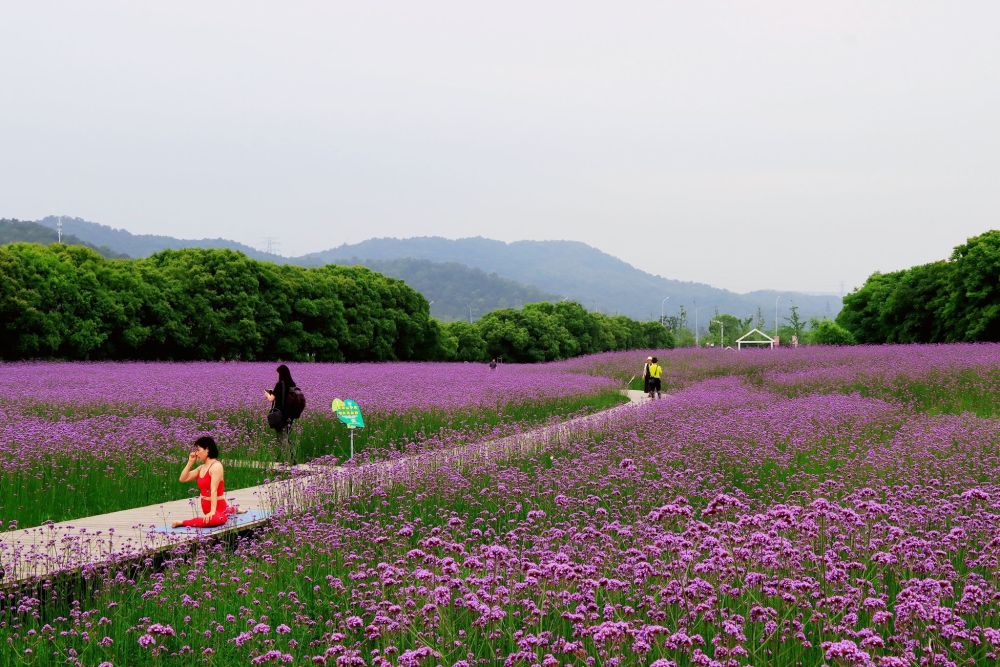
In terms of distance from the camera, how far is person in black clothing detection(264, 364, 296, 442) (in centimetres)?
1285

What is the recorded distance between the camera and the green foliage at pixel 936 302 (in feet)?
126

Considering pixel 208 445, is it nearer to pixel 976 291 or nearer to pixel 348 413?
pixel 348 413

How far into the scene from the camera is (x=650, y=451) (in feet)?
38.7

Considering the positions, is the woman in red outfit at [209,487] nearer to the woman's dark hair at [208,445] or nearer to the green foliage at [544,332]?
the woman's dark hair at [208,445]

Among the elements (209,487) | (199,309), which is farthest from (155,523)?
(199,309)

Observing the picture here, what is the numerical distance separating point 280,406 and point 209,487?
441cm

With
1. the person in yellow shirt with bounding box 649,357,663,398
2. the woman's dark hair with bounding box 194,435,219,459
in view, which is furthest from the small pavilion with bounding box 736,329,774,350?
the woman's dark hair with bounding box 194,435,219,459

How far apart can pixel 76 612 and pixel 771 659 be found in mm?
3939

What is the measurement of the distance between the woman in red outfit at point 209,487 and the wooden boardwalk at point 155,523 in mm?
149

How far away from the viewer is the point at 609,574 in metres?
5.54

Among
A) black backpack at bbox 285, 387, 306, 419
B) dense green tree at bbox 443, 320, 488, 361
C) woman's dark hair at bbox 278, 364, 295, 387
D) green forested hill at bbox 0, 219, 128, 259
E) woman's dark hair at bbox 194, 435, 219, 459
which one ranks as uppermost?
green forested hill at bbox 0, 219, 128, 259

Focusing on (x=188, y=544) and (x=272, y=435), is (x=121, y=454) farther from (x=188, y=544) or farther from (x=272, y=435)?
(x=188, y=544)

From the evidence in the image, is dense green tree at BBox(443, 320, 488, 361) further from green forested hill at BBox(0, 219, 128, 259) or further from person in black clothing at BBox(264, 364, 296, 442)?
green forested hill at BBox(0, 219, 128, 259)

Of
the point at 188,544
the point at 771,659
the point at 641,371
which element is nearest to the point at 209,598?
the point at 188,544
